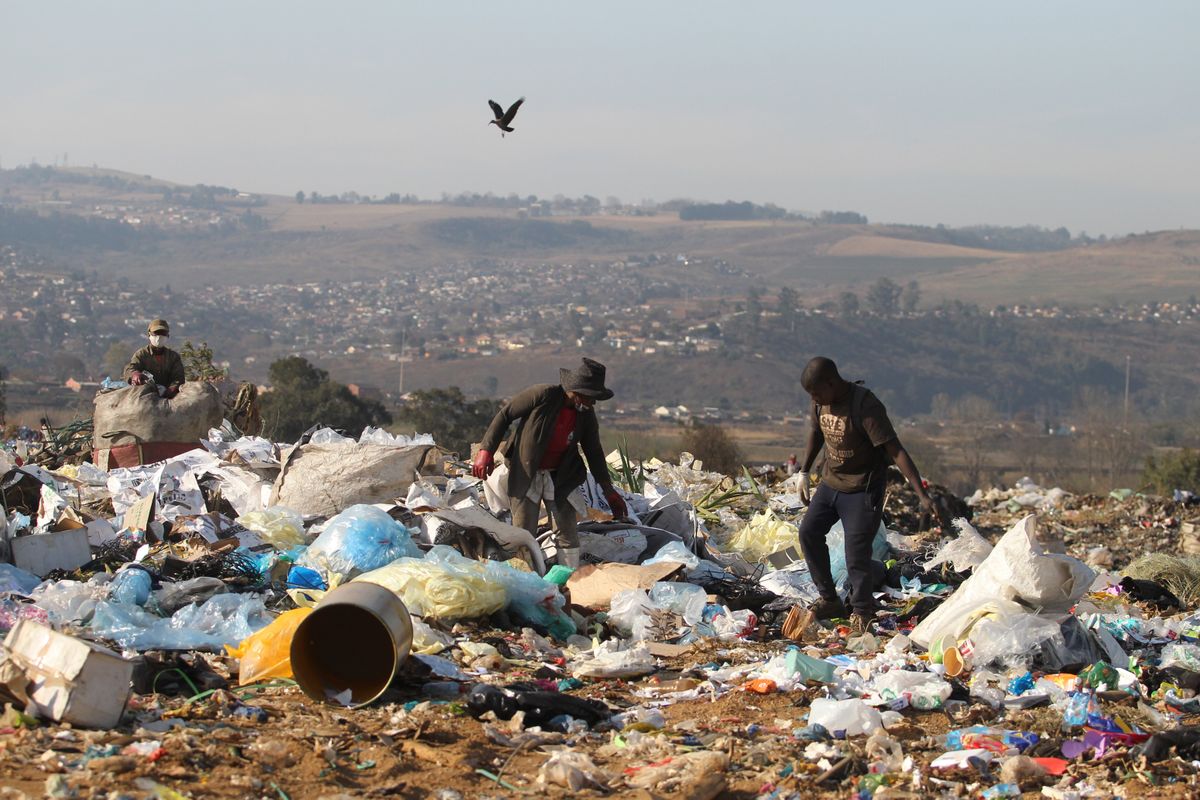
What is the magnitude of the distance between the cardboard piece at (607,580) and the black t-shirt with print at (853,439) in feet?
3.52

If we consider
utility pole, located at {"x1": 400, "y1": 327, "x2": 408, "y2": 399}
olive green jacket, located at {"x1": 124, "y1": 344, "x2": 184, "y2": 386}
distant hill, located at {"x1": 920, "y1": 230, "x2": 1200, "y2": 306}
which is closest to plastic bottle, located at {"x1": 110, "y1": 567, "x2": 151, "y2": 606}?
olive green jacket, located at {"x1": 124, "y1": 344, "x2": 184, "y2": 386}

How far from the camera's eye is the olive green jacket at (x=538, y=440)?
6859mm

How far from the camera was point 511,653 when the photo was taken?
5.62 meters

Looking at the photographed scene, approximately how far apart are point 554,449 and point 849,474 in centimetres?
165

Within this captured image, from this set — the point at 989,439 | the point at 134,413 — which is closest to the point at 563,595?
the point at 134,413

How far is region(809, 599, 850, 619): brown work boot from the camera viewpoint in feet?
21.0

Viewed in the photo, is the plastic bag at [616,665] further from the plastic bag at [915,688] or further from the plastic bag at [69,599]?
the plastic bag at [69,599]

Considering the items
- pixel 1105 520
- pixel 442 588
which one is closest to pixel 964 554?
pixel 442 588

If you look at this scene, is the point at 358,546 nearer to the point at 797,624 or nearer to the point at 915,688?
the point at 797,624

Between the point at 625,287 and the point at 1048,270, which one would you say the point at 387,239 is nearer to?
the point at 625,287

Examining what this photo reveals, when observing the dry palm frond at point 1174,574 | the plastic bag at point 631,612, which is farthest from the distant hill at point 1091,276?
the plastic bag at point 631,612

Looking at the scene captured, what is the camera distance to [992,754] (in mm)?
4395

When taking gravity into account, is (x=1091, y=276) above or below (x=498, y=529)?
below

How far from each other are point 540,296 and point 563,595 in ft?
376
